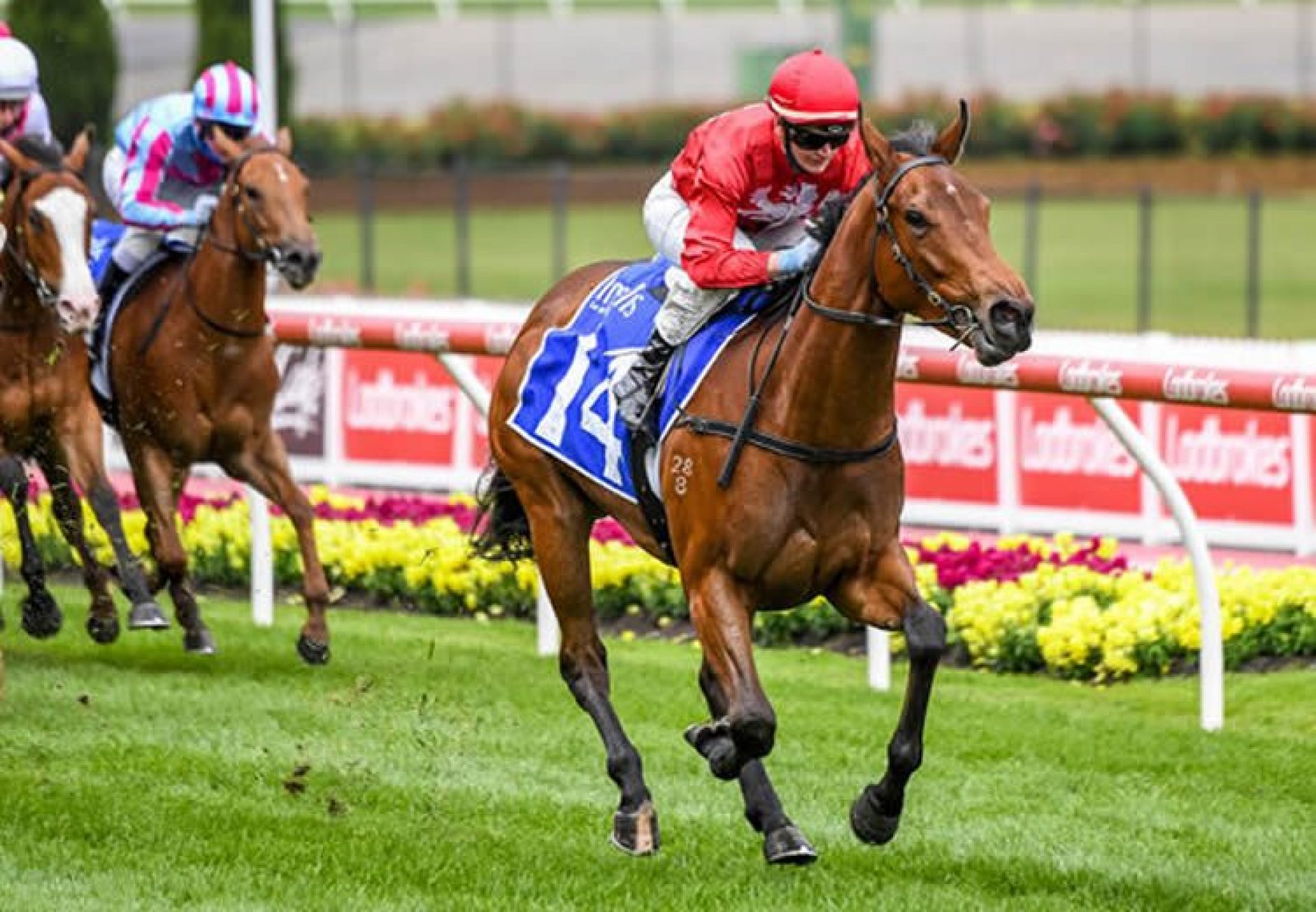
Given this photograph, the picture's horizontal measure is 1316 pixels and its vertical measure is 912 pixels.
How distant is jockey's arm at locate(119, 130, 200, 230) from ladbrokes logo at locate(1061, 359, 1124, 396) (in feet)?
10.8

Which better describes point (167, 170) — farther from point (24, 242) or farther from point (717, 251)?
point (717, 251)

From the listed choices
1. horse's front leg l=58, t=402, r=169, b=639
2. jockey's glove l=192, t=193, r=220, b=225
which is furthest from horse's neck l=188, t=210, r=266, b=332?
horse's front leg l=58, t=402, r=169, b=639

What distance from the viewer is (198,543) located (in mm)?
10805

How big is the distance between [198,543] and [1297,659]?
4513 mm

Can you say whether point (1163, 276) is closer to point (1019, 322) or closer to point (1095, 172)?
point (1095, 172)

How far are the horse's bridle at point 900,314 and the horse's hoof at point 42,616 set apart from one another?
393 centimetres

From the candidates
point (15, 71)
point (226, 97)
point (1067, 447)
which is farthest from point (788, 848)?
point (1067, 447)

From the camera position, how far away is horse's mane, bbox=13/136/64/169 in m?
8.52

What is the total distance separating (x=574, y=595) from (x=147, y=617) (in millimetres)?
2126

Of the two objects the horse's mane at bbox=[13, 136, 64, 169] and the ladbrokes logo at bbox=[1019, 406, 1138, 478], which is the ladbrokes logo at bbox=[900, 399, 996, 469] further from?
the horse's mane at bbox=[13, 136, 64, 169]

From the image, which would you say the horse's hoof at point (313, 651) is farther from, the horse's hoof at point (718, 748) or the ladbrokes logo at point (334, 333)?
the horse's hoof at point (718, 748)

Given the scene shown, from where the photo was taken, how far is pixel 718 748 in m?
5.77

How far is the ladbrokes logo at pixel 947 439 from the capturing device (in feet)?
37.3

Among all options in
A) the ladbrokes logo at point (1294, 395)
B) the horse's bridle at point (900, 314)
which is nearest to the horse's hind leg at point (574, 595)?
the horse's bridle at point (900, 314)
